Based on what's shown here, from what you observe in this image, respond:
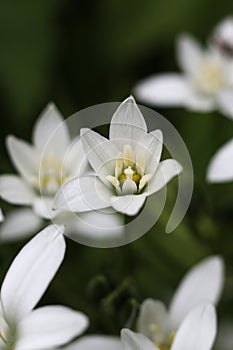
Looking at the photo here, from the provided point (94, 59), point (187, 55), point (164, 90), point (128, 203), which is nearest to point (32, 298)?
point (128, 203)

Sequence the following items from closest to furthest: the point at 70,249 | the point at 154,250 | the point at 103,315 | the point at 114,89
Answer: the point at 103,315 < the point at 154,250 < the point at 70,249 < the point at 114,89

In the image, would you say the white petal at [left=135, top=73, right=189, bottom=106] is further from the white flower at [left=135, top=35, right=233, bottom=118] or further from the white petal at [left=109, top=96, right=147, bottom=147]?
the white petal at [left=109, top=96, right=147, bottom=147]

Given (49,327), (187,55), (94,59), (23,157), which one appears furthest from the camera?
(94,59)

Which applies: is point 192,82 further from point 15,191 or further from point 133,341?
point 133,341

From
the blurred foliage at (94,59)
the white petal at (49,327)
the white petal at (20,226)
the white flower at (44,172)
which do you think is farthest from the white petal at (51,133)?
the white petal at (49,327)

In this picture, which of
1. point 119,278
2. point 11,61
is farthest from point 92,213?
point 11,61

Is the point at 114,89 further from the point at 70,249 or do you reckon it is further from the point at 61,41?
the point at 70,249

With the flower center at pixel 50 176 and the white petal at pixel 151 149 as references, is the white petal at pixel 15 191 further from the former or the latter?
the white petal at pixel 151 149
